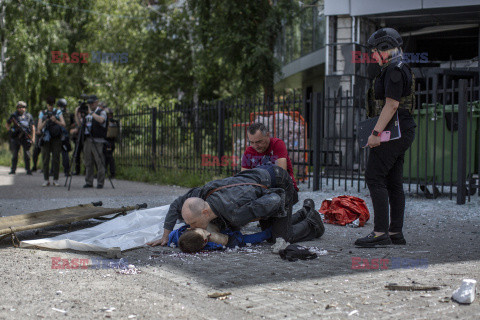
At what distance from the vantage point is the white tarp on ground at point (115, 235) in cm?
557

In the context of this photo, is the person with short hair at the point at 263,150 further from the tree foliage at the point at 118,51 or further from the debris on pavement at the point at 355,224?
the tree foliage at the point at 118,51

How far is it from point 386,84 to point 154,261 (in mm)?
2715

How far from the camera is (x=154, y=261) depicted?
5.04 m

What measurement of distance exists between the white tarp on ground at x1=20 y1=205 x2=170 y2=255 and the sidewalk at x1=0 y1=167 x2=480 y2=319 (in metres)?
0.14

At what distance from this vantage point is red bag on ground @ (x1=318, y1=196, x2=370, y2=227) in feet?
23.4

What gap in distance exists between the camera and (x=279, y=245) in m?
5.33

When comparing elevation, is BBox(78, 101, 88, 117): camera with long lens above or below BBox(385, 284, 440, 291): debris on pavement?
above

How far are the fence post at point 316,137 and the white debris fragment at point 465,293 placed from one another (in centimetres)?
683

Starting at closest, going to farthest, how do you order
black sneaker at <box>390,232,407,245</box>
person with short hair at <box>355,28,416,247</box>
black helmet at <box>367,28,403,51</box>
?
person with short hair at <box>355,28,416,247</box> < black helmet at <box>367,28,403,51</box> < black sneaker at <box>390,232,407,245</box>

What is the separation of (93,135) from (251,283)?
8261 mm

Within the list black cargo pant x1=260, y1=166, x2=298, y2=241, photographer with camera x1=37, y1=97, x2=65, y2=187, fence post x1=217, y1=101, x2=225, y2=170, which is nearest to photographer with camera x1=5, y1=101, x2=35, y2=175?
photographer with camera x1=37, y1=97, x2=65, y2=187

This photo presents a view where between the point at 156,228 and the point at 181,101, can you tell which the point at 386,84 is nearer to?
the point at 156,228

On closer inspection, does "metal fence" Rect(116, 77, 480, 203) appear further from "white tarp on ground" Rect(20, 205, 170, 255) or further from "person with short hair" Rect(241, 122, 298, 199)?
"white tarp on ground" Rect(20, 205, 170, 255)

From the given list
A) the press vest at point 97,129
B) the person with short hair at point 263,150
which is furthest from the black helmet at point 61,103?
the person with short hair at point 263,150
